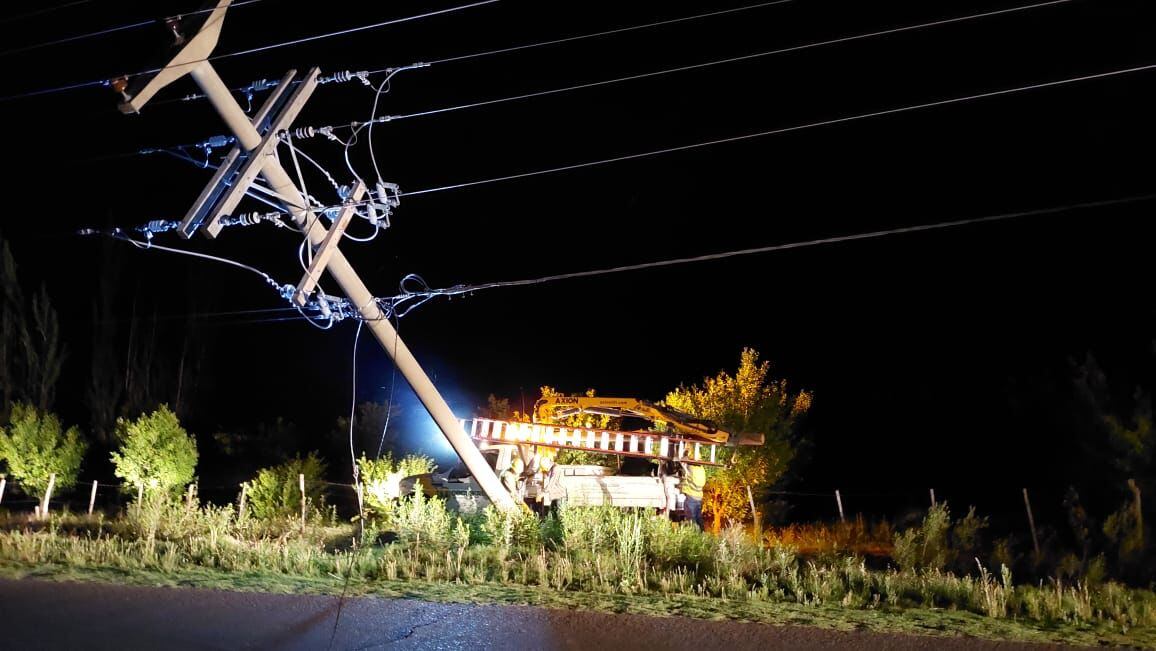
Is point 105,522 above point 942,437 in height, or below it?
below

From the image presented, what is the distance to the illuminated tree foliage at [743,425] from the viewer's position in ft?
75.1

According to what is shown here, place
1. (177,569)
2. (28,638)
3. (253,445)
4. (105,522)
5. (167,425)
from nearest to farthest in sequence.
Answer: (28,638) < (177,569) < (105,522) < (167,425) < (253,445)

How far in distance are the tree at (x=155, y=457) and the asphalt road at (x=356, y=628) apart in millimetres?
13060

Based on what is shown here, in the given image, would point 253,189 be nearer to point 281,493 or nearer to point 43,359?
point 281,493

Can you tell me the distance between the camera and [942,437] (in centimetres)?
3500

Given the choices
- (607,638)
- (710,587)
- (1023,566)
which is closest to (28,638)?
(607,638)

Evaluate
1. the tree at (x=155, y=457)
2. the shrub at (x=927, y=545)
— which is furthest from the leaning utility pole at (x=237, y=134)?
the tree at (x=155, y=457)

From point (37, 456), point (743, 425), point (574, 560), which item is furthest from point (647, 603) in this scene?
point (37, 456)

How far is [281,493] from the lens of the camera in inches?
807

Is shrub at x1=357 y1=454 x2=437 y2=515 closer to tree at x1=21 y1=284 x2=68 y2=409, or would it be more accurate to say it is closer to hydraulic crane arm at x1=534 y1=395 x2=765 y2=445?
hydraulic crane arm at x1=534 y1=395 x2=765 y2=445

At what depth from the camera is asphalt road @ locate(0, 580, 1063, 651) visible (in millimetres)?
9117

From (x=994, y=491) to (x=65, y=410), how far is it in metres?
37.9

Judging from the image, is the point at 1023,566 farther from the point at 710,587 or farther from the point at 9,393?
the point at 9,393

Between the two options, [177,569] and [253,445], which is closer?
[177,569]
